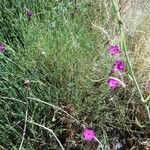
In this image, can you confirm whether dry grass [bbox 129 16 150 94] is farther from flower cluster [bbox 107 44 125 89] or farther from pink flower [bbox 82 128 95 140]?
pink flower [bbox 82 128 95 140]

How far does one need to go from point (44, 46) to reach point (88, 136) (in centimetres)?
52

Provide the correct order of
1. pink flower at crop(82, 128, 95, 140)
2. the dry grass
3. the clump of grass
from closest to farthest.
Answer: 1. pink flower at crop(82, 128, 95, 140)
2. the clump of grass
3. the dry grass

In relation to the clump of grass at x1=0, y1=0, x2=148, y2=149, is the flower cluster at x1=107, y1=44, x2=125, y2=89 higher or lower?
higher

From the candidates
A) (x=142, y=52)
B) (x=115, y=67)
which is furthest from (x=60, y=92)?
(x=142, y=52)

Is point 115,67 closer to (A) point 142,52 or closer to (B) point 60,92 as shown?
(B) point 60,92

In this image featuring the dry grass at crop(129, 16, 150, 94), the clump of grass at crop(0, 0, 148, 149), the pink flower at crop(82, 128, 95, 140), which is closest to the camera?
the pink flower at crop(82, 128, 95, 140)

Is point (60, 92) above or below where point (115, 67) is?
below

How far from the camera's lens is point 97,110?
1777 millimetres

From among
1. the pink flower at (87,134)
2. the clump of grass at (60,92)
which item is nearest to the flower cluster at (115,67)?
the clump of grass at (60,92)

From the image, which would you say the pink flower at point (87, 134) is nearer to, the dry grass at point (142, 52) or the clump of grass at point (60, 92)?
the clump of grass at point (60, 92)

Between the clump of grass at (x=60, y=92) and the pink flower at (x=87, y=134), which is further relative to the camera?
the clump of grass at (x=60, y=92)

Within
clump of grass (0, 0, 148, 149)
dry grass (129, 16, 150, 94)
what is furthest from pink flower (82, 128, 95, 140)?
dry grass (129, 16, 150, 94)

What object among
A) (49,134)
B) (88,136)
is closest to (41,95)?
(49,134)

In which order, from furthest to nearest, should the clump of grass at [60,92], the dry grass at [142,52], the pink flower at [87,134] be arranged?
1. the dry grass at [142,52]
2. the clump of grass at [60,92]
3. the pink flower at [87,134]
